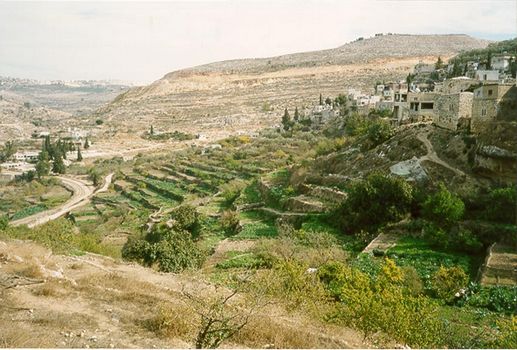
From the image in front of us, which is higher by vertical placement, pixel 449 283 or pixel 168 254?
pixel 168 254

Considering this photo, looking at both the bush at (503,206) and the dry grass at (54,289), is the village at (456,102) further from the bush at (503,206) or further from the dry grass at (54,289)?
the dry grass at (54,289)

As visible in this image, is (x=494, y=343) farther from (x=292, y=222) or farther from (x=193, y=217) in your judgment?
(x=193, y=217)

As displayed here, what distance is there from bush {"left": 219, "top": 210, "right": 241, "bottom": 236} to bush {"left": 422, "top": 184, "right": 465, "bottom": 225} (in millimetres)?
11006

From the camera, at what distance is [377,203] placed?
23812 mm

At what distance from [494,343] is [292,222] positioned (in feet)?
55.3

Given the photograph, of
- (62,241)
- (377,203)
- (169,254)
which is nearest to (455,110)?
(377,203)

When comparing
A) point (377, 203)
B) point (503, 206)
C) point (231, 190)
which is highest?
point (503, 206)

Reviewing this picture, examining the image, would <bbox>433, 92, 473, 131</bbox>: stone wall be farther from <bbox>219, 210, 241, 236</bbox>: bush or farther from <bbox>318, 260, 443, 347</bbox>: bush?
<bbox>318, 260, 443, 347</bbox>: bush

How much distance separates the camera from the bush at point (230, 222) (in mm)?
28689

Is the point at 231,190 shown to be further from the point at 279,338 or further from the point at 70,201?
the point at 279,338

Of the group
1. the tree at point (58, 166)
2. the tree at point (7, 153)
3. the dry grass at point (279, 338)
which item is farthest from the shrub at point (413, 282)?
the tree at point (7, 153)

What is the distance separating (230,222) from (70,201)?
20.5 m

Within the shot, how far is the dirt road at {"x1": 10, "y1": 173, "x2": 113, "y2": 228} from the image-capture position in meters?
36.1

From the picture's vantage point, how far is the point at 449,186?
2414cm
